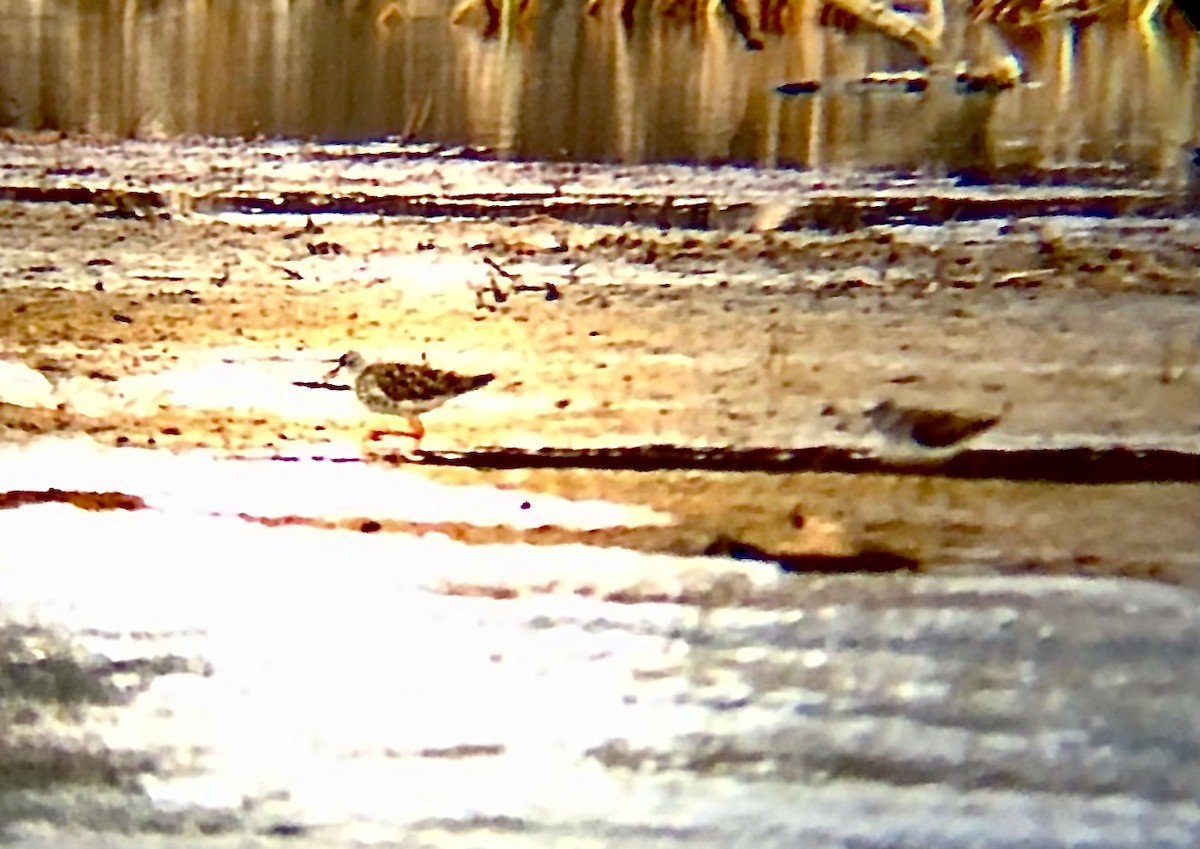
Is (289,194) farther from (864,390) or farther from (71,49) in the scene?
(864,390)

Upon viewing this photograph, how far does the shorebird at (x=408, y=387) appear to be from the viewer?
640mm

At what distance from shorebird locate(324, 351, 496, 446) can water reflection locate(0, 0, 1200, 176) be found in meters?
0.12

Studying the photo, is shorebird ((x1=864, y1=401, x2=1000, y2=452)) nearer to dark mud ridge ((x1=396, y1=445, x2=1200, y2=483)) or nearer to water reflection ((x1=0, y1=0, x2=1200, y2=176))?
dark mud ridge ((x1=396, y1=445, x2=1200, y2=483))

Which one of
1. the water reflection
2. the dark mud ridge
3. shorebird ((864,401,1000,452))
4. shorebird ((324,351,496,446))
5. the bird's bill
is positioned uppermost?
the water reflection

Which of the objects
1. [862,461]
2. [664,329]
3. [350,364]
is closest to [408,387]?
[350,364]

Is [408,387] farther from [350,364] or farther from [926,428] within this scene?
[926,428]

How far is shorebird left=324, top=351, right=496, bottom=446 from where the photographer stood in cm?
64

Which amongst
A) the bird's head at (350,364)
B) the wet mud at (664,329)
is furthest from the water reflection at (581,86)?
the bird's head at (350,364)

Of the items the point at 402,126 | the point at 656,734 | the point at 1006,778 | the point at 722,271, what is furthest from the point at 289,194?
the point at 1006,778

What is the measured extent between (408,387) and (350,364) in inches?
1.3

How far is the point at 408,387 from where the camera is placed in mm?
640

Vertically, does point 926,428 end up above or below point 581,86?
below

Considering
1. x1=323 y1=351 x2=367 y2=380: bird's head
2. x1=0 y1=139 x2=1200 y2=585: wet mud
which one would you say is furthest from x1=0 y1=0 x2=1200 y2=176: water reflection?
x1=323 y1=351 x2=367 y2=380: bird's head

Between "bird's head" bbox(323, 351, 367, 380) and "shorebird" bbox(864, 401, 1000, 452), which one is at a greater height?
"bird's head" bbox(323, 351, 367, 380)
